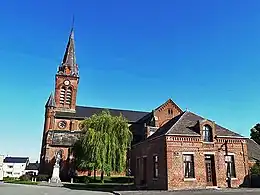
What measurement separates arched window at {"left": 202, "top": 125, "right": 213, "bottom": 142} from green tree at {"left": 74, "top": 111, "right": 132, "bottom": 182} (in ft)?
50.4

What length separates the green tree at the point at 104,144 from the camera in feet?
112

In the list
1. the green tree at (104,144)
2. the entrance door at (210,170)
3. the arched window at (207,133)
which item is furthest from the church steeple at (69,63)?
the entrance door at (210,170)

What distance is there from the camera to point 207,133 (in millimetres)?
22750

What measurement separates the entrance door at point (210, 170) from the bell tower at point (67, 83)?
39191mm

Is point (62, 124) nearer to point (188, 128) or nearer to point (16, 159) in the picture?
point (188, 128)

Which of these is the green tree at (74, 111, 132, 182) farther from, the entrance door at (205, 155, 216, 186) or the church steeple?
the church steeple

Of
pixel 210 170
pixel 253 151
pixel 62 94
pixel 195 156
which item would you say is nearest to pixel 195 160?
pixel 195 156

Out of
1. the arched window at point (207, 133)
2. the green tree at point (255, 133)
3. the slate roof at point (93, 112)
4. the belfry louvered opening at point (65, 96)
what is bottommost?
the arched window at point (207, 133)

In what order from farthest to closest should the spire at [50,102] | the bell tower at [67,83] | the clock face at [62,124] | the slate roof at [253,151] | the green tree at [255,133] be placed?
the bell tower at [67,83]
the spire at [50,102]
the clock face at [62,124]
the green tree at [255,133]
the slate roof at [253,151]

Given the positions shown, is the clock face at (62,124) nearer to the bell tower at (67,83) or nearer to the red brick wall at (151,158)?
the bell tower at (67,83)

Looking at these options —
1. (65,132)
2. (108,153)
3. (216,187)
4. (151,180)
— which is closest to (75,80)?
(65,132)

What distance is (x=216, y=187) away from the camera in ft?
70.3

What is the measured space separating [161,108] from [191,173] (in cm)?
2874

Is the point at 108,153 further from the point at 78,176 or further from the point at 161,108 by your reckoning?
the point at 161,108
